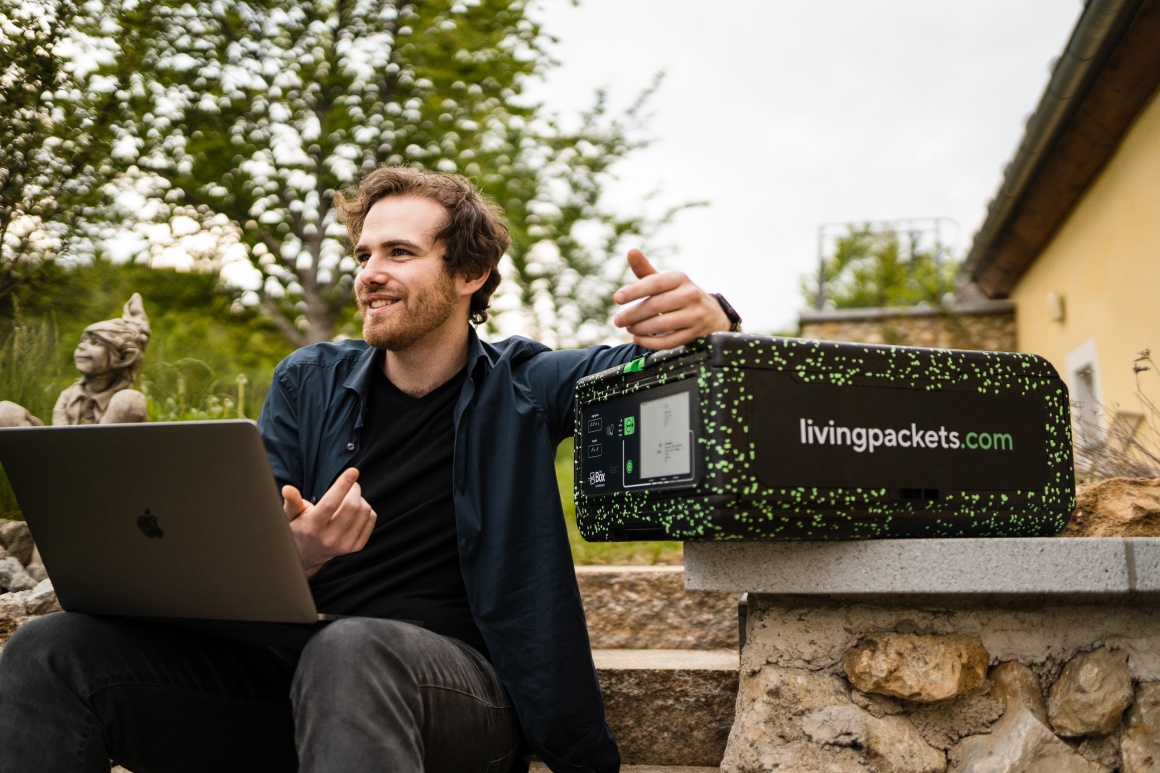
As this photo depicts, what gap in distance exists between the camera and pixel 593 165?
13.8 m

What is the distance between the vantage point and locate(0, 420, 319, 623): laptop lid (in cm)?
140

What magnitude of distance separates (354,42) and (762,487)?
426 inches

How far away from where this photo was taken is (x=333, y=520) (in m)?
1.60

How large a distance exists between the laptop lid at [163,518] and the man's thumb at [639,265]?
0.68m

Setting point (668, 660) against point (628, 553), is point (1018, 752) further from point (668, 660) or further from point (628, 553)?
point (628, 553)

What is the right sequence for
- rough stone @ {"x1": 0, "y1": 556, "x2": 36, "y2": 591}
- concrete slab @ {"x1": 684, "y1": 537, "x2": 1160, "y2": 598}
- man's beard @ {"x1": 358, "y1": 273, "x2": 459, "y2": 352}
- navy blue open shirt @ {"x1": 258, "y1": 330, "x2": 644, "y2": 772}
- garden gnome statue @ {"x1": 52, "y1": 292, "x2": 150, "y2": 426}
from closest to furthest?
concrete slab @ {"x1": 684, "y1": 537, "x2": 1160, "y2": 598}, navy blue open shirt @ {"x1": 258, "y1": 330, "x2": 644, "y2": 772}, man's beard @ {"x1": 358, "y1": 273, "x2": 459, "y2": 352}, rough stone @ {"x1": 0, "y1": 556, "x2": 36, "y2": 591}, garden gnome statue @ {"x1": 52, "y1": 292, "x2": 150, "y2": 426}

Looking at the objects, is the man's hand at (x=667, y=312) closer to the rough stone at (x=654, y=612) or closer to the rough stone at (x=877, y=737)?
the rough stone at (x=877, y=737)

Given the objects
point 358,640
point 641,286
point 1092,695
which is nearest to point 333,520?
point 358,640

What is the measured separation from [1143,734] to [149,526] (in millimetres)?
1664

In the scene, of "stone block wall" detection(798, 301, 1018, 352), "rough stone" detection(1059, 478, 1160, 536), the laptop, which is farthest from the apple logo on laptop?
"stone block wall" detection(798, 301, 1018, 352)

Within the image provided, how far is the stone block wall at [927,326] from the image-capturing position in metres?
8.32

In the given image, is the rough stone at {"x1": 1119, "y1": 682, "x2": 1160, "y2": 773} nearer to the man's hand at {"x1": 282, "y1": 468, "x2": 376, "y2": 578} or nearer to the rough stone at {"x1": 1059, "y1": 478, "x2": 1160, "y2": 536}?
the rough stone at {"x1": 1059, "y1": 478, "x2": 1160, "y2": 536}

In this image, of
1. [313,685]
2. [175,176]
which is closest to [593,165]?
[175,176]

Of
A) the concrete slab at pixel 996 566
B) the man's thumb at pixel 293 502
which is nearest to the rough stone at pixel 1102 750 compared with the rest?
the concrete slab at pixel 996 566
